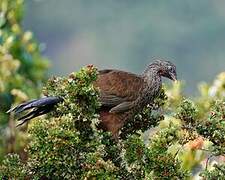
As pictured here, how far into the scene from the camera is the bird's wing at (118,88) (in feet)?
14.8

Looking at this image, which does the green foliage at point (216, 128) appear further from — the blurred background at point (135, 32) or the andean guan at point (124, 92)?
the blurred background at point (135, 32)

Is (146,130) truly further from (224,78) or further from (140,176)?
(224,78)

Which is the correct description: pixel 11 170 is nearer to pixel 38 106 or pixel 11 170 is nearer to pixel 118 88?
pixel 38 106

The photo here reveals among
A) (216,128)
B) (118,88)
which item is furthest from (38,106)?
(216,128)

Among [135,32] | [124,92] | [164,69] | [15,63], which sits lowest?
[124,92]

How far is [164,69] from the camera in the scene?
4645mm

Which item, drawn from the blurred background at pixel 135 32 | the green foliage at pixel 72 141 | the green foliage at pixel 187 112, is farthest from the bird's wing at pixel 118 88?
the blurred background at pixel 135 32

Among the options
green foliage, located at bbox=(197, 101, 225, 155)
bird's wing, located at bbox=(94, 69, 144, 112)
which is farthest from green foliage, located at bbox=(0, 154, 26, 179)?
green foliage, located at bbox=(197, 101, 225, 155)

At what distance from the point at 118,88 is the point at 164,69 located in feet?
0.88

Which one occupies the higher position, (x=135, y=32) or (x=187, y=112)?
(x=135, y=32)

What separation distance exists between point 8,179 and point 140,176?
59 cm

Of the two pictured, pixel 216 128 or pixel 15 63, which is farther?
pixel 15 63

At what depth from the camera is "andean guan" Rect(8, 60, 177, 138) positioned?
444cm

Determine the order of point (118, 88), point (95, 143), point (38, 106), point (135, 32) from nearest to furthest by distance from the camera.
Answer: point (95, 143) < point (38, 106) < point (118, 88) < point (135, 32)
